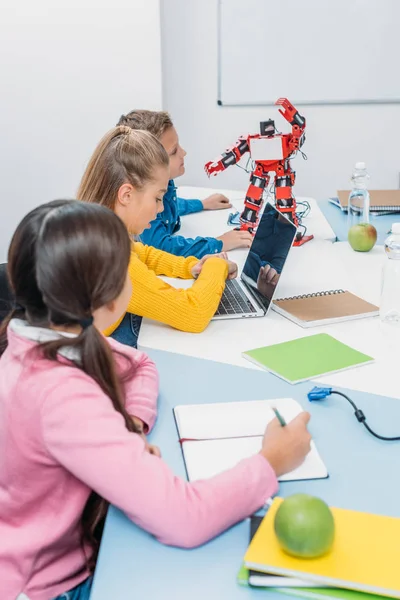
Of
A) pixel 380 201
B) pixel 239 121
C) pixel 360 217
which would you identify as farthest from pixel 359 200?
pixel 239 121

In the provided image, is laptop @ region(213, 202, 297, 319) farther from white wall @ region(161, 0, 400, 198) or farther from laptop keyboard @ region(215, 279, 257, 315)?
white wall @ region(161, 0, 400, 198)

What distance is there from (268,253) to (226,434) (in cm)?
68

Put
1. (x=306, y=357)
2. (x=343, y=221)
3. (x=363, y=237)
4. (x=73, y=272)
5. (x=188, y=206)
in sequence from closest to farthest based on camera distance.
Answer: (x=73, y=272), (x=306, y=357), (x=363, y=237), (x=343, y=221), (x=188, y=206)

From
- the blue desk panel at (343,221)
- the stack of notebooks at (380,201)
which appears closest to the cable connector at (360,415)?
the blue desk panel at (343,221)

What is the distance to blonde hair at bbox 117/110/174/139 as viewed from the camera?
2037 millimetres

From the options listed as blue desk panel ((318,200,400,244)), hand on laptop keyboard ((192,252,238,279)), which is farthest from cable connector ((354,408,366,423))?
blue desk panel ((318,200,400,244))

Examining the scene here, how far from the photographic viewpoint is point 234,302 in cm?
158

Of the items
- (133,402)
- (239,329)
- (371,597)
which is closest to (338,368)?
(239,329)

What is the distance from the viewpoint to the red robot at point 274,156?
202 cm

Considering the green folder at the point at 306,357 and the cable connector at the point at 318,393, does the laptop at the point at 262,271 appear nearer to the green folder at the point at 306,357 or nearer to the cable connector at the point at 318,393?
the green folder at the point at 306,357

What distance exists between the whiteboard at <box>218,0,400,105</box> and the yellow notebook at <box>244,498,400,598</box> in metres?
3.02

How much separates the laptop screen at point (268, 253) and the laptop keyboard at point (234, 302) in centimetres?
3

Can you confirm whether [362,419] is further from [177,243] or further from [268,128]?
[268,128]

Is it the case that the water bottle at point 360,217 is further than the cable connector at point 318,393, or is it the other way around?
the water bottle at point 360,217
